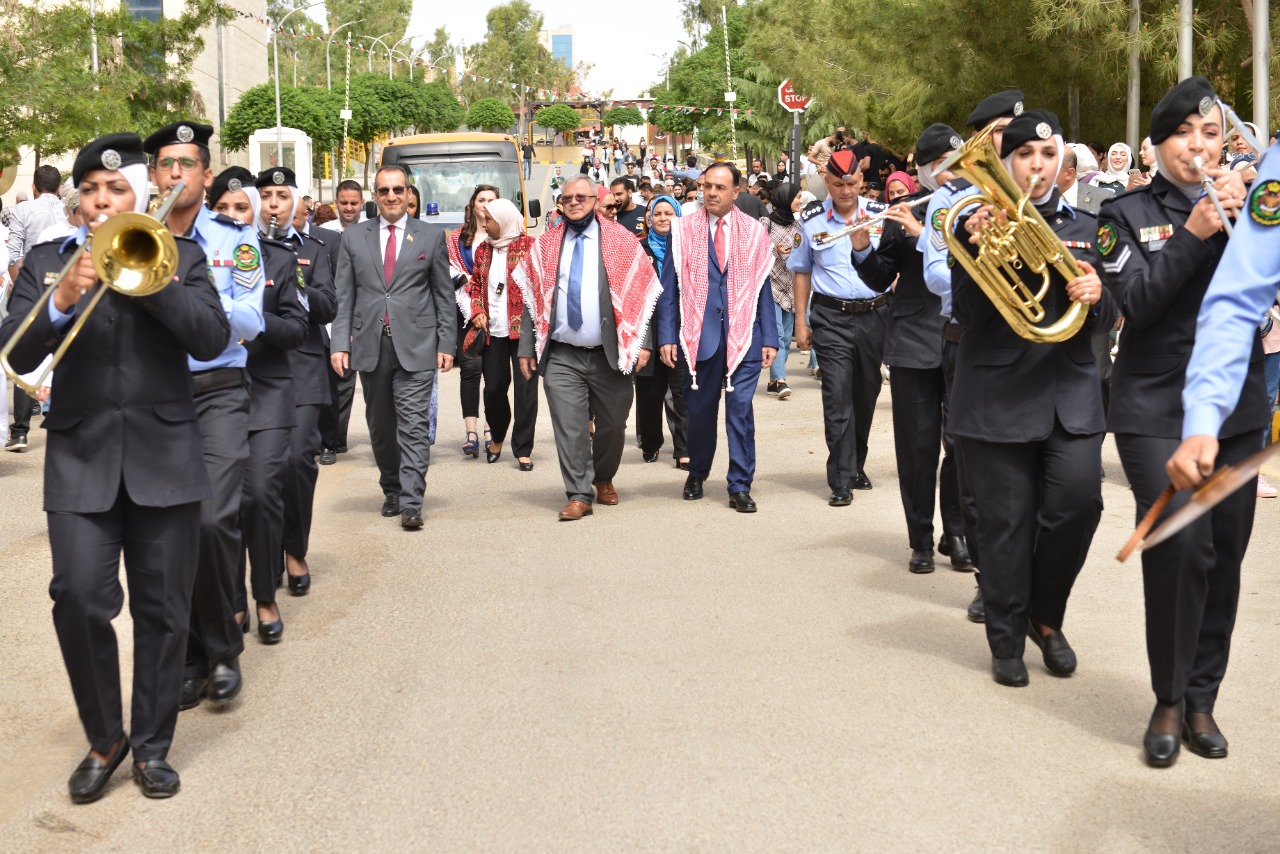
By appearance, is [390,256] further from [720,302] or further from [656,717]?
[656,717]

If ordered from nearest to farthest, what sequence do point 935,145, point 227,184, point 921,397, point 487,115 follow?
point 227,184
point 935,145
point 921,397
point 487,115

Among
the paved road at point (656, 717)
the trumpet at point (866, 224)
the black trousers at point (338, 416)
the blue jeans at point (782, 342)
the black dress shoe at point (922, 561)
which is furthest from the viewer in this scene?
the blue jeans at point (782, 342)

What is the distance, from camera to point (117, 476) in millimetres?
4902

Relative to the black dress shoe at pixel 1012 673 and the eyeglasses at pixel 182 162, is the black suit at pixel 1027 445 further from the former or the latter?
the eyeglasses at pixel 182 162

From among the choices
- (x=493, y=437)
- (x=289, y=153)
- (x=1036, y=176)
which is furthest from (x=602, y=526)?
(x=289, y=153)

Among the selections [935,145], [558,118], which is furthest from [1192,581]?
[558,118]

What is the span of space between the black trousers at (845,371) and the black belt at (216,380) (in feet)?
15.5

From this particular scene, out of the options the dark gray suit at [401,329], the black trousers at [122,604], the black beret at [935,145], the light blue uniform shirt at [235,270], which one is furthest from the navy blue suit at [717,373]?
the black trousers at [122,604]

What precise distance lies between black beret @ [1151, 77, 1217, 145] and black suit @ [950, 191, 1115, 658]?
0.63m

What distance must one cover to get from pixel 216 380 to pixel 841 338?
4924 mm

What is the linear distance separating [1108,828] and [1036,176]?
234cm

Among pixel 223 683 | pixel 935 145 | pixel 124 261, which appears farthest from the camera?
pixel 935 145

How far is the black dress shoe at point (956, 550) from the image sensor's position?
8180 millimetres

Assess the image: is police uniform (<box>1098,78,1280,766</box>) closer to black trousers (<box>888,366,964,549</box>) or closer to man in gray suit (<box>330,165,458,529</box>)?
black trousers (<box>888,366,964,549</box>)
